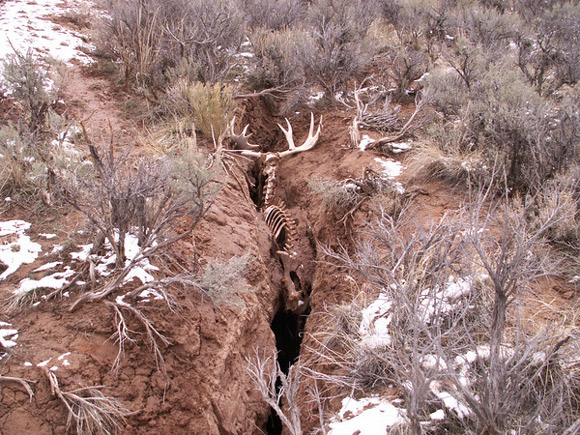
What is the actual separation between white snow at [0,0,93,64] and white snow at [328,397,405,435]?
6.31m

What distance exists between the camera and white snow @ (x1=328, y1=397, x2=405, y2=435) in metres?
2.50

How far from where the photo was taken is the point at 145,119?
5867mm

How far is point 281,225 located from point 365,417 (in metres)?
2.91

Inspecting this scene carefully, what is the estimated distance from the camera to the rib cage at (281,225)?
5.17 meters

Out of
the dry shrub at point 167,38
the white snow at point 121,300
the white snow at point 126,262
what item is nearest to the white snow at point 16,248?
the white snow at point 126,262

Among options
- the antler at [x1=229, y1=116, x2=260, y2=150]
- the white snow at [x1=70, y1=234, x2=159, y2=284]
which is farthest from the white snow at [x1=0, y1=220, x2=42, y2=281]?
the antler at [x1=229, y1=116, x2=260, y2=150]

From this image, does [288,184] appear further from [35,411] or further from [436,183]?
[35,411]

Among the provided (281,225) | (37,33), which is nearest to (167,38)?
(37,33)

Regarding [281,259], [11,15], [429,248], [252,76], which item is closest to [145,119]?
[252,76]

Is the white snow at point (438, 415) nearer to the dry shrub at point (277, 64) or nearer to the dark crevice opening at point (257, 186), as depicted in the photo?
the dark crevice opening at point (257, 186)

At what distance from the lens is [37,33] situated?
7.02m

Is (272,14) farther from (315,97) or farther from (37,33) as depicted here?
(37,33)

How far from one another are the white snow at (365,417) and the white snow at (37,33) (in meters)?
6.31

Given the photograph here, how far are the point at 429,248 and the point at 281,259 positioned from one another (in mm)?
2374
